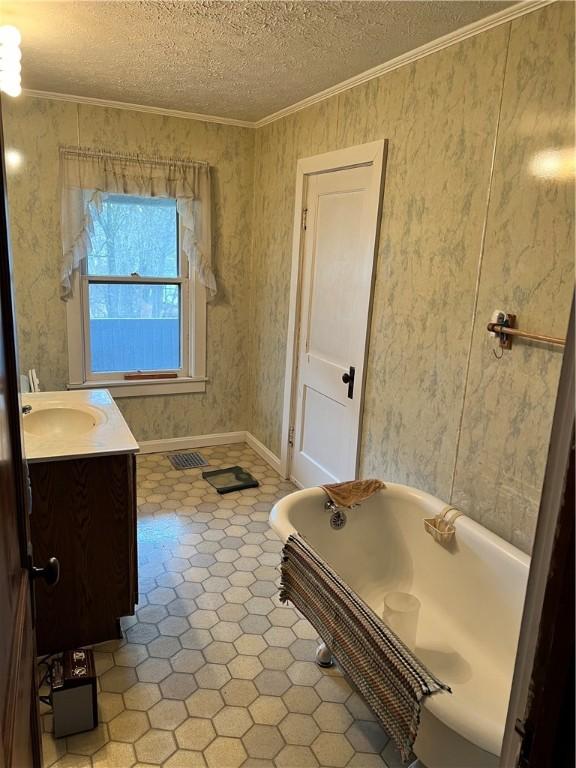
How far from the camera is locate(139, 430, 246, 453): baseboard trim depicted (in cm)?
436

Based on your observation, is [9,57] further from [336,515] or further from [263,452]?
[263,452]

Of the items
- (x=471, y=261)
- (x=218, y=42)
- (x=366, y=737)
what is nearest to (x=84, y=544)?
(x=366, y=737)

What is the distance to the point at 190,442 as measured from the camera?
4.50 metres

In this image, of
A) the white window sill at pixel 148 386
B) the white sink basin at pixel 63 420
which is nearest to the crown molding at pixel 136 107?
the white window sill at pixel 148 386

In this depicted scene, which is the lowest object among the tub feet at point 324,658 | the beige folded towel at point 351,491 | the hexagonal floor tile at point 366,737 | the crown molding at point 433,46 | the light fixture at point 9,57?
the hexagonal floor tile at point 366,737

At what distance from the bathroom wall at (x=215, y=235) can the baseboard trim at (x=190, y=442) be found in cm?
4

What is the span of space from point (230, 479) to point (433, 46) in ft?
9.29

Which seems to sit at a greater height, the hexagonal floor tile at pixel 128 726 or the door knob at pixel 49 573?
the door knob at pixel 49 573

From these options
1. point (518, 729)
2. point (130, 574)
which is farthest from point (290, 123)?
point (518, 729)

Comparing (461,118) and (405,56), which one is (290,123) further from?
(461,118)

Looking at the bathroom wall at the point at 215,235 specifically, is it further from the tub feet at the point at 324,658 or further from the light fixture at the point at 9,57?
the tub feet at the point at 324,658

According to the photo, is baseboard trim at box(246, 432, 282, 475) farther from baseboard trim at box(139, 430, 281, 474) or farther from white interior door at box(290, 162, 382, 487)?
white interior door at box(290, 162, 382, 487)

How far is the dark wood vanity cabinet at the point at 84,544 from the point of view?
6.83ft

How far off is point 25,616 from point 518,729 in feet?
2.91
